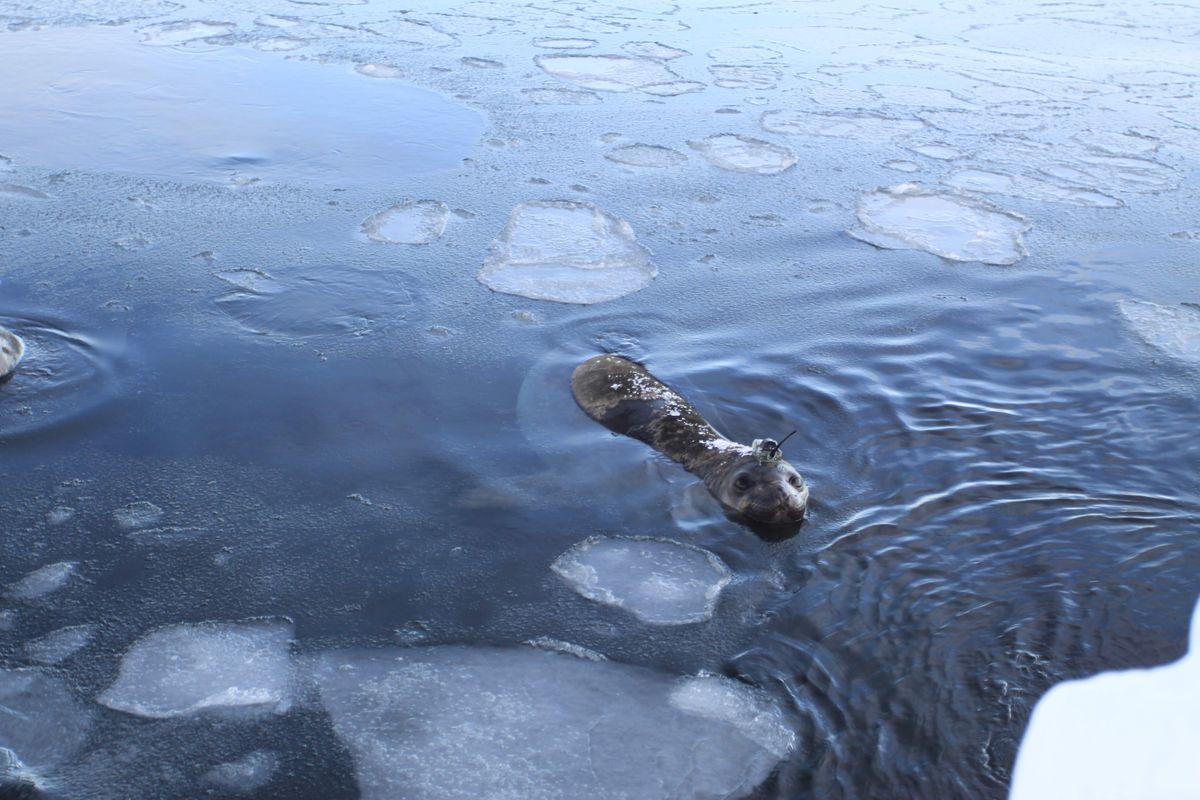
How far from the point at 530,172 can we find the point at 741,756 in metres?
6.12

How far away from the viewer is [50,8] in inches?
526

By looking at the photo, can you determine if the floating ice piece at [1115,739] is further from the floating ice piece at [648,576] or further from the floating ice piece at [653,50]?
the floating ice piece at [653,50]

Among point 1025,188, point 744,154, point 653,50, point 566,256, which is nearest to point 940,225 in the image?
point 1025,188

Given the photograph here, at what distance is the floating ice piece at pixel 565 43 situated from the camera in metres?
12.8

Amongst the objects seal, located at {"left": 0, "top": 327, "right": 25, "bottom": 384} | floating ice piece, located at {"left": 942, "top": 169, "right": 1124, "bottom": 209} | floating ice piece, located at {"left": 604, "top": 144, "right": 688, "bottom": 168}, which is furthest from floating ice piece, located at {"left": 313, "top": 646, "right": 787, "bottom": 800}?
floating ice piece, located at {"left": 942, "top": 169, "right": 1124, "bottom": 209}

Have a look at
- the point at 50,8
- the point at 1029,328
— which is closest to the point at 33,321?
the point at 1029,328

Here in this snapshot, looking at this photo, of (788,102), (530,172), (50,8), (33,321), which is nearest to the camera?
(33,321)

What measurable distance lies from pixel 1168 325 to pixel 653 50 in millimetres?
7787

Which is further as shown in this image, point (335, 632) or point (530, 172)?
point (530, 172)

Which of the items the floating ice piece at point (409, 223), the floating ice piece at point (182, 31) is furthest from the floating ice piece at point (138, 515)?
the floating ice piece at point (182, 31)

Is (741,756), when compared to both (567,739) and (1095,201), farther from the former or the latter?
(1095,201)

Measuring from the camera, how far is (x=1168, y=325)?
22.2 ft

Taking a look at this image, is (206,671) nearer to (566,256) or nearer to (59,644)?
(59,644)

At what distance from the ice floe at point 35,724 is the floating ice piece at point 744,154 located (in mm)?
6884
